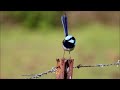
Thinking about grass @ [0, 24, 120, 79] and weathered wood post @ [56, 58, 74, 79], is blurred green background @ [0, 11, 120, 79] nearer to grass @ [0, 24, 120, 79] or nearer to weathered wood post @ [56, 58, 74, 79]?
grass @ [0, 24, 120, 79]

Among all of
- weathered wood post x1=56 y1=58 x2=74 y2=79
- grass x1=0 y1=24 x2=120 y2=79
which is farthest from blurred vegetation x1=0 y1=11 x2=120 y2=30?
weathered wood post x1=56 y1=58 x2=74 y2=79

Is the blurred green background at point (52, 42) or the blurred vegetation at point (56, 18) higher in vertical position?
the blurred vegetation at point (56, 18)

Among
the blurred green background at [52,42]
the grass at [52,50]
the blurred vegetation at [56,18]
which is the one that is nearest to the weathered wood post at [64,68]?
the blurred green background at [52,42]

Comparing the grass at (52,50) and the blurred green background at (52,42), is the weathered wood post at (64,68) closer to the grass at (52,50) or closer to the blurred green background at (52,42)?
the blurred green background at (52,42)

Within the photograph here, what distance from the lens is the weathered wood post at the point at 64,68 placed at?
14.9ft

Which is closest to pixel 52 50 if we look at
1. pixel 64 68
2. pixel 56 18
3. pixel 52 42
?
pixel 52 42

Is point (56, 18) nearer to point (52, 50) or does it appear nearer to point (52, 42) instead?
point (52, 42)

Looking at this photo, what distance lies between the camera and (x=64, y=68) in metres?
4.54

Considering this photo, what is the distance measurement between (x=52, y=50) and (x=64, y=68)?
6.98 meters

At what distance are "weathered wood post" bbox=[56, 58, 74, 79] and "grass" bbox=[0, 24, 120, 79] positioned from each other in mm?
4737
